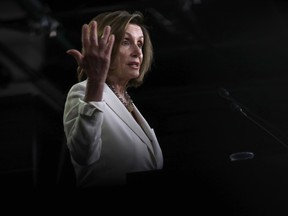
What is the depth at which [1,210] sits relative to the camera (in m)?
0.75

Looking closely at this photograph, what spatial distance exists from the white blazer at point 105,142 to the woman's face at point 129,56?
0.09 metres

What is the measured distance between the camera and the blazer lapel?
1.03 metres

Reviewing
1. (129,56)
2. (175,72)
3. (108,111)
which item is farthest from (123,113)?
(175,72)

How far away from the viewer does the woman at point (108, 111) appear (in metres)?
0.85

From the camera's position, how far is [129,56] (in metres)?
1.15

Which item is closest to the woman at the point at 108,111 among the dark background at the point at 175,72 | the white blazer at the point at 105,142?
the white blazer at the point at 105,142

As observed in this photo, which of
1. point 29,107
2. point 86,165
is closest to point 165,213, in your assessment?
point 86,165

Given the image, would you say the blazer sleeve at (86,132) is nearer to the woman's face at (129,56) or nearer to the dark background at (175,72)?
the woman's face at (129,56)

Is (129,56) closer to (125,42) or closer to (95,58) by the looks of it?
(125,42)

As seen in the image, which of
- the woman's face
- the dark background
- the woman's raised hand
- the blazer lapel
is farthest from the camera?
the dark background

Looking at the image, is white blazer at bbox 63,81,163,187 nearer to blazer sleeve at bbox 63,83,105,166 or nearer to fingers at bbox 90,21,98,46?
blazer sleeve at bbox 63,83,105,166

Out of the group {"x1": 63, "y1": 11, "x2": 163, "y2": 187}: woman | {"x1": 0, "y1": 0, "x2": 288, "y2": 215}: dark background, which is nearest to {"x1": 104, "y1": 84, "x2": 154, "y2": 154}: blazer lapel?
{"x1": 63, "y1": 11, "x2": 163, "y2": 187}: woman

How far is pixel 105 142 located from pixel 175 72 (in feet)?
8.43

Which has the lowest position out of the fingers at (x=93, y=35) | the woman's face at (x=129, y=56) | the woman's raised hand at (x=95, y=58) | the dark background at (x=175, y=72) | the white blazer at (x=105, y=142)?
the white blazer at (x=105, y=142)
